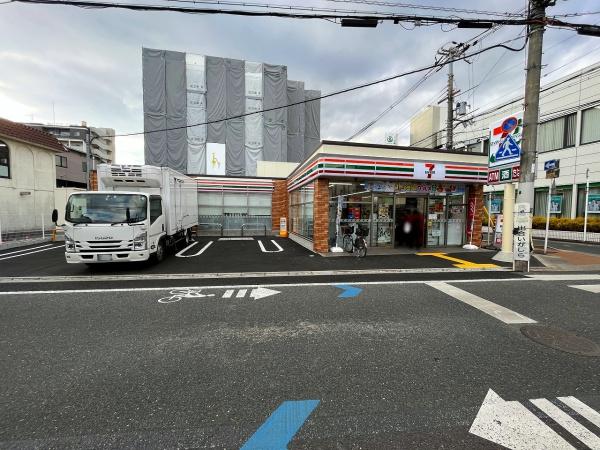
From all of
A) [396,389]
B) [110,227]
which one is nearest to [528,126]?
[396,389]

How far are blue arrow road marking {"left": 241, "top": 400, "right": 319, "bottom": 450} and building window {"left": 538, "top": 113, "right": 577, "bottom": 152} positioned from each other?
25268 millimetres

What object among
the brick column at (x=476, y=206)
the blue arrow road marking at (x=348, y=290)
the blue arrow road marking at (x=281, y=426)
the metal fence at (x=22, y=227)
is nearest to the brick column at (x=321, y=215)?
the blue arrow road marking at (x=348, y=290)

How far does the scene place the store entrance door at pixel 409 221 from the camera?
472 inches

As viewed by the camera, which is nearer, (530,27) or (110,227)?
(110,227)

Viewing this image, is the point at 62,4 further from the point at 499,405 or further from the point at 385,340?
the point at 499,405

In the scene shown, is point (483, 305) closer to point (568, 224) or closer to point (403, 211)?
point (403, 211)

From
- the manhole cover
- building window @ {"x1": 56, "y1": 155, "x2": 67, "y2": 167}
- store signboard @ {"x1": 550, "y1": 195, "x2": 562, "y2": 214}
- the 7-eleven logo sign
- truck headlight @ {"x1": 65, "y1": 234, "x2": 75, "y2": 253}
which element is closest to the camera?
the manhole cover

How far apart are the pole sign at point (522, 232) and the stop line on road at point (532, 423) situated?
7010mm

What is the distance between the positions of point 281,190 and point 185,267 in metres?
11.8

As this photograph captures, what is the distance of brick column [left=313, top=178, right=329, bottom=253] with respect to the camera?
1105 centimetres

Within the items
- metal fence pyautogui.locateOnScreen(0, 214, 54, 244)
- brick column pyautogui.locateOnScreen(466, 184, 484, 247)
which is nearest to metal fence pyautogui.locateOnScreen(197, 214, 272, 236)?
metal fence pyautogui.locateOnScreen(0, 214, 54, 244)

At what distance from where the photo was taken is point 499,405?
261 centimetres

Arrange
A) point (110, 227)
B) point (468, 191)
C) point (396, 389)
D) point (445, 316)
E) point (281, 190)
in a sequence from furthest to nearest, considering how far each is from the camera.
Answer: point (281, 190) → point (468, 191) → point (110, 227) → point (445, 316) → point (396, 389)

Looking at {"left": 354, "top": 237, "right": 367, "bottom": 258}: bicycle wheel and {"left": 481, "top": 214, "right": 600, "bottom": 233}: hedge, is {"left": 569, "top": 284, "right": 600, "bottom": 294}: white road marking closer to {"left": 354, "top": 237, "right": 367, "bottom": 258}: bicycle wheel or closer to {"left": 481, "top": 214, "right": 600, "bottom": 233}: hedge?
{"left": 354, "top": 237, "right": 367, "bottom": 258}: bicycle wheel
